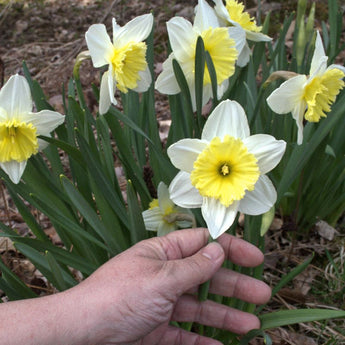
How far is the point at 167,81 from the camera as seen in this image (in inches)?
51.9

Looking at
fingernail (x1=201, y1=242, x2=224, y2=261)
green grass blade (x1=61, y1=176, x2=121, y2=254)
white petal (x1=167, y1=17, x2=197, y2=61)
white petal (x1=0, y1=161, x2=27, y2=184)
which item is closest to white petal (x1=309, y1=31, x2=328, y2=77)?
white petal (x1=167, y1=17, x2=197, y2=61)

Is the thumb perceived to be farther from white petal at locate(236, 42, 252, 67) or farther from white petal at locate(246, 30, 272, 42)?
white petal at locate(246, 30, 272, 42)

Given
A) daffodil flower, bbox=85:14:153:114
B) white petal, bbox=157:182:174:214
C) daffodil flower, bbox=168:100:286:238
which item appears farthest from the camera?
white petal, bbox=157:182:174:214

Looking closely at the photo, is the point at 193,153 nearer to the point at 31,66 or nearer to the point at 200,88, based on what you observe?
the point at 200,88

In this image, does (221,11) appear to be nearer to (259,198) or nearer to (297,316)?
(259,198)

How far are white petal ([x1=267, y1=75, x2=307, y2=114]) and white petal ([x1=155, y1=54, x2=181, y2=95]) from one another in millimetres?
310

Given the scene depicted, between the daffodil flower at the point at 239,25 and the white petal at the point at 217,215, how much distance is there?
49 cm

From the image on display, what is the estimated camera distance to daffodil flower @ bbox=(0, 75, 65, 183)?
1.27 meters

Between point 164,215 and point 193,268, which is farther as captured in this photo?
point 164,215

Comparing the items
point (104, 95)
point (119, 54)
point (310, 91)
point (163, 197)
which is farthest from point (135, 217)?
point (310, 91)

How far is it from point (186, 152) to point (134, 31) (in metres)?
0.42

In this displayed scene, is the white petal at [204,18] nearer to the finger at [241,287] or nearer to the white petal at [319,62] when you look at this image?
the white petal at [319,62]

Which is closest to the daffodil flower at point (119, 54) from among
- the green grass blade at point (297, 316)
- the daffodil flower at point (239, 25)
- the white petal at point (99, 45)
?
the white petal at point (99, 45)

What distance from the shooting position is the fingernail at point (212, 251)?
4.16 feet
